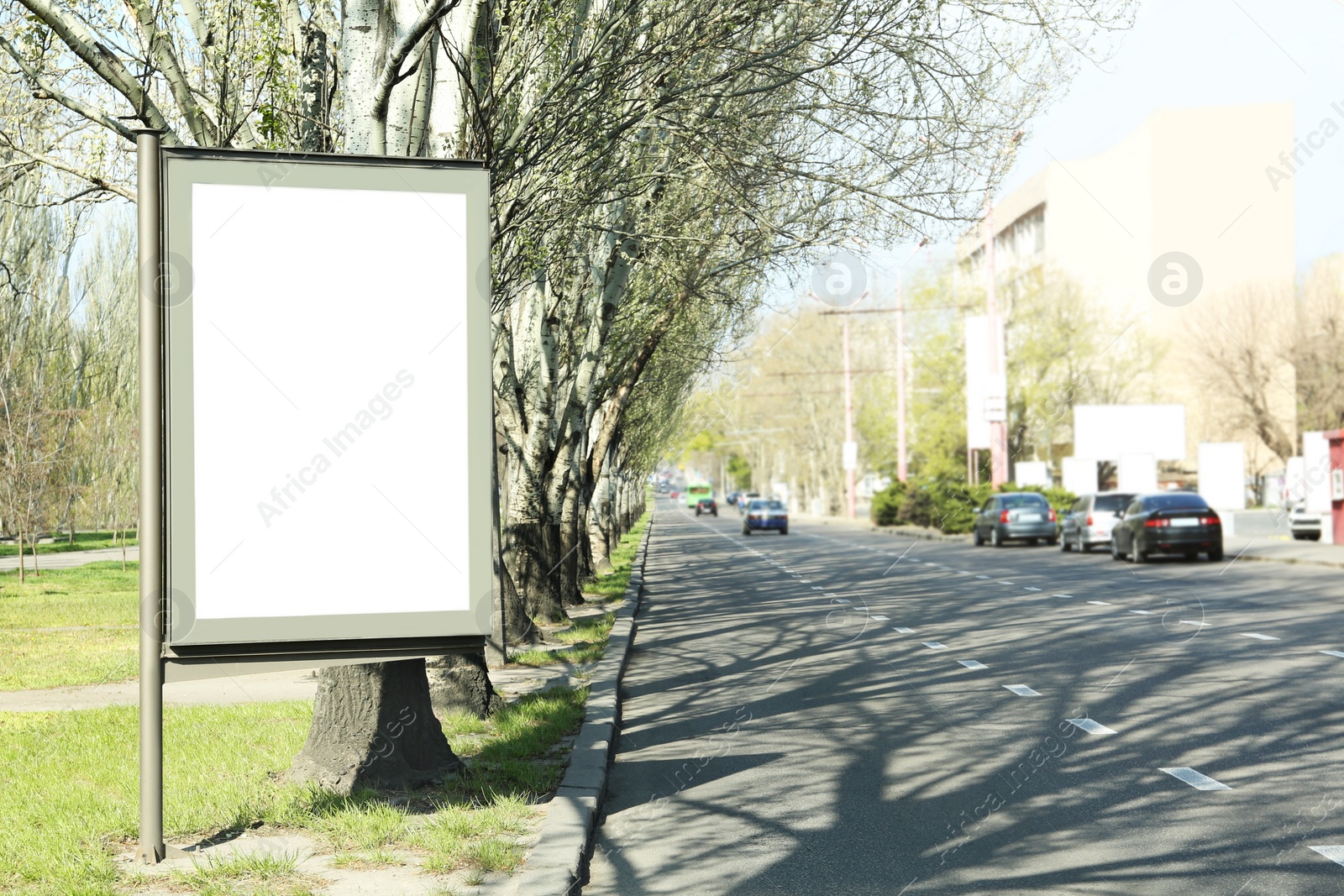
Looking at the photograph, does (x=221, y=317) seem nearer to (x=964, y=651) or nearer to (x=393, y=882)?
(x=393, y=882)

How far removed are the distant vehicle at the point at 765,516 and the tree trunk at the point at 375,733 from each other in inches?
2101

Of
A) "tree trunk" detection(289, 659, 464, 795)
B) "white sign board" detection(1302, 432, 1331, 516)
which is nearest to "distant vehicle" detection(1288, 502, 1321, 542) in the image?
"white sign board" detection(1302, 432, 1331, 516)

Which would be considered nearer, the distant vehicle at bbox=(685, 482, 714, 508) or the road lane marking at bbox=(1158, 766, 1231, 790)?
the road lane marking at bbox=(1158, 766, 1231, 790)

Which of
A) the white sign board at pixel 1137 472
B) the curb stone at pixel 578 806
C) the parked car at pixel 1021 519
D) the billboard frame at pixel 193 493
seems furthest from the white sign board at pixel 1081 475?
the billboard frame at pixel 193 493

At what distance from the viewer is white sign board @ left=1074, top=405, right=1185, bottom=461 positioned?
172 feet

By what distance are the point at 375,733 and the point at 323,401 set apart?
7.23ft

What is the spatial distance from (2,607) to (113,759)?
16740 millimetres

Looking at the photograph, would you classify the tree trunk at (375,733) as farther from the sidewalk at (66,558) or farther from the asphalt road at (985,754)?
the sidewalk at (66,558)

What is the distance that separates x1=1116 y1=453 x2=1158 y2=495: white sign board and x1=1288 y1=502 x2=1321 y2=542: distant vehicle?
9.81m

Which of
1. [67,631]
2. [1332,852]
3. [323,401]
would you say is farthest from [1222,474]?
[323,401]

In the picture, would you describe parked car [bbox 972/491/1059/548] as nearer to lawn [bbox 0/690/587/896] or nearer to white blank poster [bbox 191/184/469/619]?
lawn [bbox 0/690/587/896]

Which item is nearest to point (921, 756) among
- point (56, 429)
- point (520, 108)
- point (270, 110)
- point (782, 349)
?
point (270, 110)

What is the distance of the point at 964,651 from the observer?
14180 mm

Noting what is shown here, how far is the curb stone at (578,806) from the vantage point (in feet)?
17.8
